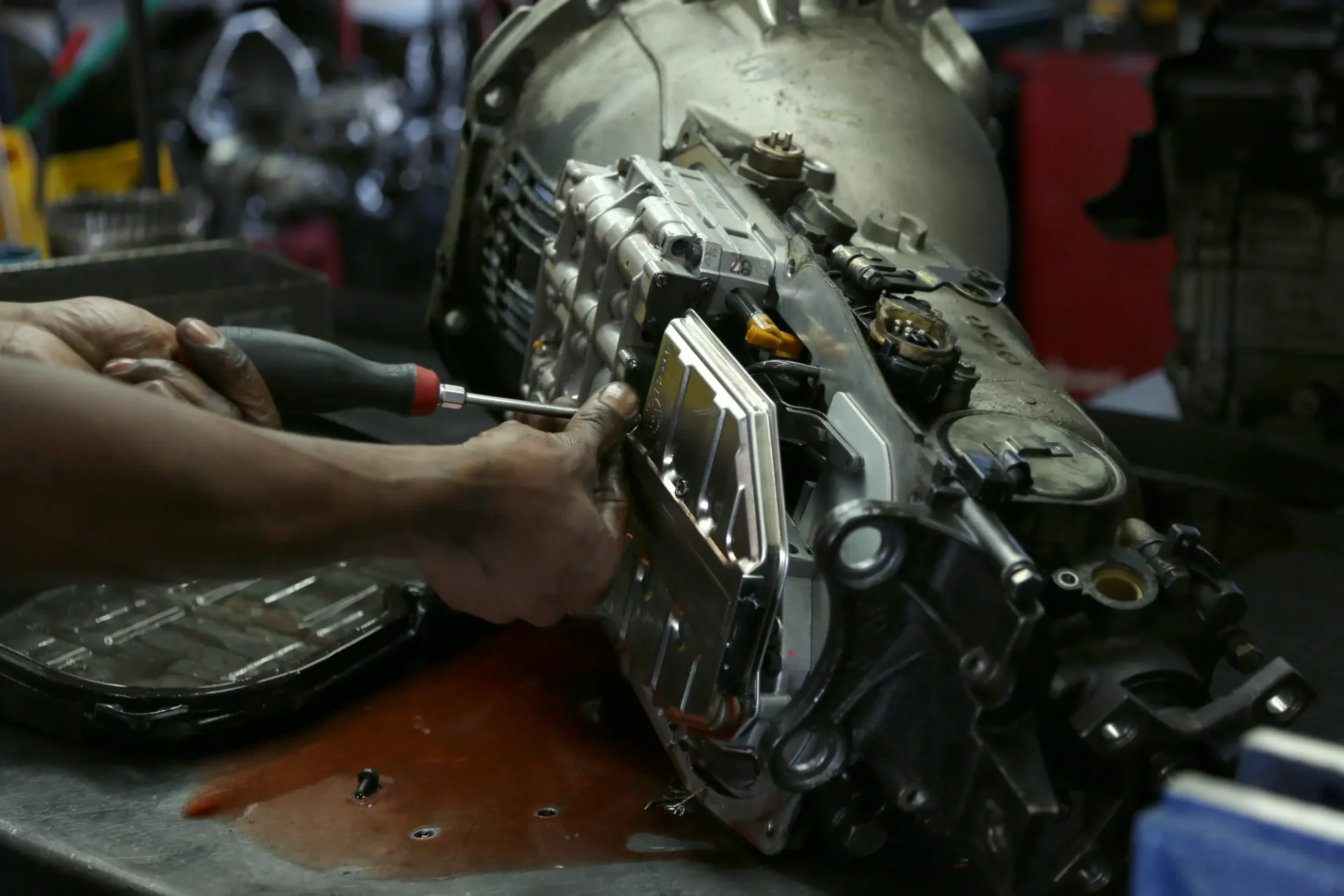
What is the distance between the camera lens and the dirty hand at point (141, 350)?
93 centimetres

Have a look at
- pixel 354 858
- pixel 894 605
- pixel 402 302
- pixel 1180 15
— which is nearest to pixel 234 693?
pixel 354 858

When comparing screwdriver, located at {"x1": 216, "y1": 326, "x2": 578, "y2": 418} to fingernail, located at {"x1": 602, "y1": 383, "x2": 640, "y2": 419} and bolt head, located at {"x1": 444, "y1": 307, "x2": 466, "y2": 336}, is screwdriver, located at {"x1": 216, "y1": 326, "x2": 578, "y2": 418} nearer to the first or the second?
fingernail, located at {"x1": 602, "y1": 383, "x2": 640, "y2": 419}

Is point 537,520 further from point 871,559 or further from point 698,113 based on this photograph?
point 698,113

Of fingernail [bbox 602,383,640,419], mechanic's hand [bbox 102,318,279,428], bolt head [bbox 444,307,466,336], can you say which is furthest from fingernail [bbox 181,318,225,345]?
bolt head [bbox 444,307,466,336]

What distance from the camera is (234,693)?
1.07 meters

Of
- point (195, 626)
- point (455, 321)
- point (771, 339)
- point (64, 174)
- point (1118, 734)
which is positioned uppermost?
point (771, 339)

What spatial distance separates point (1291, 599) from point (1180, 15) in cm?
235

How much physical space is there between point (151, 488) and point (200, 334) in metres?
0.30

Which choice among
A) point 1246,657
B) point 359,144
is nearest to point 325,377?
point 1246,657

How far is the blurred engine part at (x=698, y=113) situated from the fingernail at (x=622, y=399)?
1.10 ft

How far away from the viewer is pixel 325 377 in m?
1.01

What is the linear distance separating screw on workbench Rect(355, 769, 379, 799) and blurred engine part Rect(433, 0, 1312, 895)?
22cm

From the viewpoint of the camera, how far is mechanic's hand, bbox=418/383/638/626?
2.70 ft

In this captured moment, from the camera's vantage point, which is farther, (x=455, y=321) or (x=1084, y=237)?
(x=1084, y=237)
